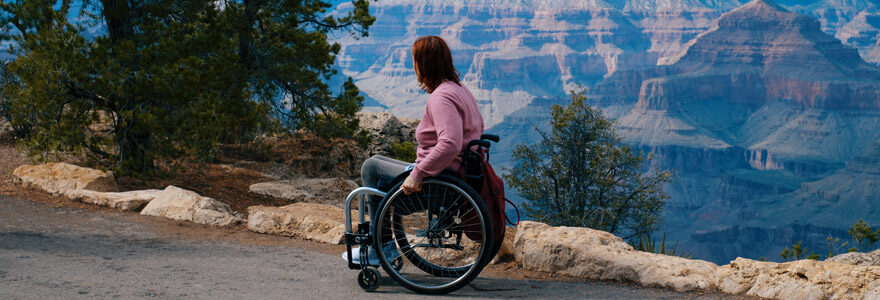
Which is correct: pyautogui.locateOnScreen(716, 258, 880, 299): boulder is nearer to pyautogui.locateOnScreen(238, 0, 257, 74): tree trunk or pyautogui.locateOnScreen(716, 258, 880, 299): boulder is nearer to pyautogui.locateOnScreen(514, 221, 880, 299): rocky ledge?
pyautogui.locateOnScreen(514, 221, 880, 299): rocky ledge

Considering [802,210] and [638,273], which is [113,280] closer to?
[638,273]

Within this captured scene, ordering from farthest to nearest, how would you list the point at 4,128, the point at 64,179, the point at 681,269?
the point at 4,128, the point at 64,179, the point at 681,269

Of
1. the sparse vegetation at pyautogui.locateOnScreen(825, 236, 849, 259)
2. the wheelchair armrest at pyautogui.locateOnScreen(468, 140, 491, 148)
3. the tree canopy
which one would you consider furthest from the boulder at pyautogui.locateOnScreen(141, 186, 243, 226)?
the sparse vegetation at pyautogui.locateOnScreen(825, 236, 849, 259)

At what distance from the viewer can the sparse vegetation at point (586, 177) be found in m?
21.0

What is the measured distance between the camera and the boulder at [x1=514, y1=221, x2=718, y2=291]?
177 inches

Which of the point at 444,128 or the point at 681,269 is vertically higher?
the point at 444,128

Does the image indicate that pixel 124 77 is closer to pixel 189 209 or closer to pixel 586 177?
pixel 189 209

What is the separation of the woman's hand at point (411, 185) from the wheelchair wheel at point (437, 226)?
6 centimetres

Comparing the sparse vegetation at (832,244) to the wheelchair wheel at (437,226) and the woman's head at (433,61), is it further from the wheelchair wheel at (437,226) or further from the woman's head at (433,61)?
the woman's head at (433,61)

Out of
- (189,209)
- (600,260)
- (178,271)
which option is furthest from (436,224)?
(189,209)

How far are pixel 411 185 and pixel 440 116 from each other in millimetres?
442

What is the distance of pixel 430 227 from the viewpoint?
14.0ft

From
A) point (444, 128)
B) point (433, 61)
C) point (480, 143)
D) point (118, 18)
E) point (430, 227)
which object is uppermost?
point (118, 18)

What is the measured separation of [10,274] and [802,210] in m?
186
